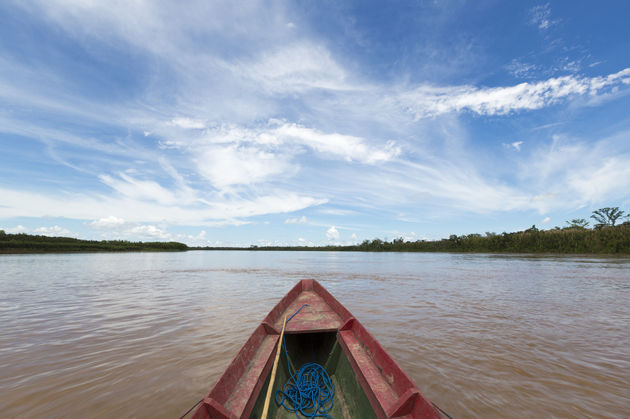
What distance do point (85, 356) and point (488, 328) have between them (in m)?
10.0

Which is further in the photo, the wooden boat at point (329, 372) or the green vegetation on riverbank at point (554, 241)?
the green vegetation on riverbank at point (554, 241)

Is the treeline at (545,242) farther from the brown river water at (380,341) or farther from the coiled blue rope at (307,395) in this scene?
the coiled blue rope at (307,395)

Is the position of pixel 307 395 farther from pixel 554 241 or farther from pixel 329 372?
pixel 554 241

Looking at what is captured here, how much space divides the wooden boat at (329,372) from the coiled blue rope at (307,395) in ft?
0.31

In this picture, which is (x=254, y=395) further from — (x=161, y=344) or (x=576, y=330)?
(x=576, y=330)

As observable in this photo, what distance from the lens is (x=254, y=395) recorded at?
3.32 metres

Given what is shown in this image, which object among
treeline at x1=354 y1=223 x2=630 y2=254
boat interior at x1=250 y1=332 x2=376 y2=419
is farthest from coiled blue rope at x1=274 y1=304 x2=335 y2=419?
treeline at x1=354 y1=223 x2=630 y2=254

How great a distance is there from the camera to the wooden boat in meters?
2.92

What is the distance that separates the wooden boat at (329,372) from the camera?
292 centimetres

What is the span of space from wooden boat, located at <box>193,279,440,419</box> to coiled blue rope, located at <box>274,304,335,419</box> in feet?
0.31

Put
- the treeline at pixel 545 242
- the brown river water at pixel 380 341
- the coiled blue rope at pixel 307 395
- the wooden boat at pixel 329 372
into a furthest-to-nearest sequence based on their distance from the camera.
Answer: the treeline at pixel 545 242 < the brown river water at pixel 380 341 < the coiled blue rope at pixel 307 395 < the wooden boat at pixel 329 372

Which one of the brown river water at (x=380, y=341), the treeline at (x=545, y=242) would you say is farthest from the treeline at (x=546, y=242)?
the brown river water at (x=380, y=341)

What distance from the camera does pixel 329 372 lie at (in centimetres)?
489

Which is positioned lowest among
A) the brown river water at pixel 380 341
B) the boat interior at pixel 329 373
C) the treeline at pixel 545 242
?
the brown river water at pixel 380 341
